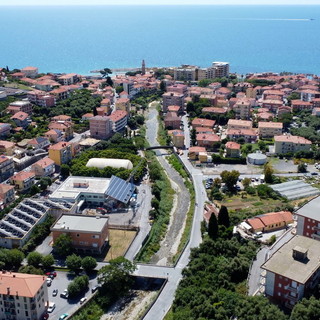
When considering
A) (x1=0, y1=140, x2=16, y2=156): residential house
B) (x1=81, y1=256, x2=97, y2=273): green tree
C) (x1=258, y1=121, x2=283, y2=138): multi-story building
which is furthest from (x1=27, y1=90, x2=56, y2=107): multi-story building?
(x1=81, y1=256, x2=97, y2=273): green tree

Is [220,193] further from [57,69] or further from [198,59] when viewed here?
[198,59]

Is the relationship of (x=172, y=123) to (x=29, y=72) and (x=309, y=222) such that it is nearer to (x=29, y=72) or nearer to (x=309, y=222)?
(x=309, y=222)

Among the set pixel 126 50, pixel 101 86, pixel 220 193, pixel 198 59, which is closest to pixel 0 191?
pixel 220 193

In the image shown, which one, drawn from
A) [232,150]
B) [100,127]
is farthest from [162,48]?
[232,150]

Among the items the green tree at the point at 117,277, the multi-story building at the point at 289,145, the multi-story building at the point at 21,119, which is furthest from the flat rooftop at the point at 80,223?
the multi-story building at the point at 21,119

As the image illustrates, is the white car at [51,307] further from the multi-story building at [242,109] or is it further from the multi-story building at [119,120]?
the multi-story building at [242,109]

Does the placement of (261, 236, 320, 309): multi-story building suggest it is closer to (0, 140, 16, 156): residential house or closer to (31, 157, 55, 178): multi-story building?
(31, 157, 55, 178): multi-story building
